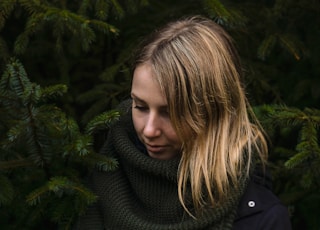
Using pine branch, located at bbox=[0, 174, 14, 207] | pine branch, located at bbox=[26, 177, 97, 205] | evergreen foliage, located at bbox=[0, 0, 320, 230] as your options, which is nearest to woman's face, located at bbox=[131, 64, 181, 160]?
evergreen foliage, located at bbox=[0, 0, 320, 230]

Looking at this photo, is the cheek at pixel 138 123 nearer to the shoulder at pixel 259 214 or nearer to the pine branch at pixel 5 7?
the shoulder at pixel 259 214

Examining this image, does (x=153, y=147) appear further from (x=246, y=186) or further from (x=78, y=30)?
(x=78, y=30)

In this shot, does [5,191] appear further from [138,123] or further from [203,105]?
[203,105]

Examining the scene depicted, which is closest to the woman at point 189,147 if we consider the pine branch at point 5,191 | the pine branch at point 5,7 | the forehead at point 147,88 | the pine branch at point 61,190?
the forehead at point 147,88

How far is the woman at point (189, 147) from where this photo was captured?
213cm

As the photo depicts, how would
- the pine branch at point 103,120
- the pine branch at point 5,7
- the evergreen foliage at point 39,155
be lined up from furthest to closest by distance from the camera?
the pine branch at point 5,7 → the pine branch at point 103,120 → the evergreen foliage at point 39,155

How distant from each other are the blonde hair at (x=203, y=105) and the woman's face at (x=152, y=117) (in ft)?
0.09

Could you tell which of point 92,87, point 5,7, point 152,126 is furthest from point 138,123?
point 92,87

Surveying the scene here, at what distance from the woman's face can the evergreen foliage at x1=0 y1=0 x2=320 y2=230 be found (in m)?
0.10

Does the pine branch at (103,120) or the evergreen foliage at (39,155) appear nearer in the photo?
the evergreen foliage at (39,155)

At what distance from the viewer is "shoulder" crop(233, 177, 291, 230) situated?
7.09 feet

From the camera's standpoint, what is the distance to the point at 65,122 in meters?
2.17

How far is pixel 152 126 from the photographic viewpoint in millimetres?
2115

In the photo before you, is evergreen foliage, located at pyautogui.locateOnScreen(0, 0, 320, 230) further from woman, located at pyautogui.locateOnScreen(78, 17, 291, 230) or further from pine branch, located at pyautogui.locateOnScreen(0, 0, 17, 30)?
woman, located at pyautogui.locateOnScreen(78, 17, 291, 230)
